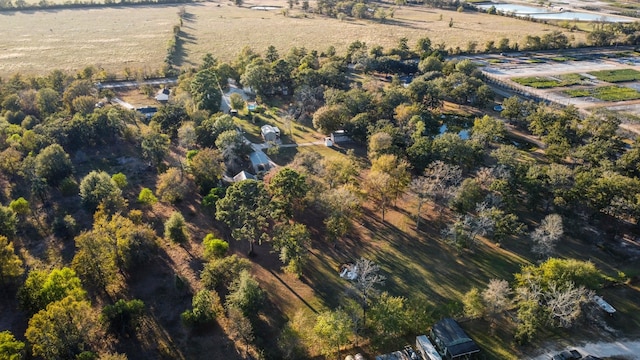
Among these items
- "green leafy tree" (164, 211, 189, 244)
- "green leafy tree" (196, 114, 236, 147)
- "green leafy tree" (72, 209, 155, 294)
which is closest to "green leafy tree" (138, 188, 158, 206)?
"green leafy tree" (72, 209, 155, 294)

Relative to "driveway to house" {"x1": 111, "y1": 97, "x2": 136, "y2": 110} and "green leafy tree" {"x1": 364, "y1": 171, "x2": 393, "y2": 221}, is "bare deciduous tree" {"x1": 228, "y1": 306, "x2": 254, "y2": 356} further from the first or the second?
"driveway to house" {"x1": 111, "y1": 97, "x2": 136, "y2": 110}

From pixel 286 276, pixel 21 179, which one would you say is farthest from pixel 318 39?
pixel 286 276

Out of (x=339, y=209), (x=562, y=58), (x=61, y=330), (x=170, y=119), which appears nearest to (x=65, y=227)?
(x=61, y=330)

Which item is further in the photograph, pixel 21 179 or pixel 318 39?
pixel 318 39

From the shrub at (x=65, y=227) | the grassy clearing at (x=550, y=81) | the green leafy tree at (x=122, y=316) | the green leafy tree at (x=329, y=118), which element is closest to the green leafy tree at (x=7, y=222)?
the shrub at (x=65, y=227)

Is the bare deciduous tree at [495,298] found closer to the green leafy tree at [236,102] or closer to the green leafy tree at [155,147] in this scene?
the green leafy tree at [155,147]

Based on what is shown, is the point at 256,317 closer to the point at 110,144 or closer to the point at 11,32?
the point at 110,144

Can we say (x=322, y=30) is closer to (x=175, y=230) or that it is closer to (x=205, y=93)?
(x=205, y=93)
